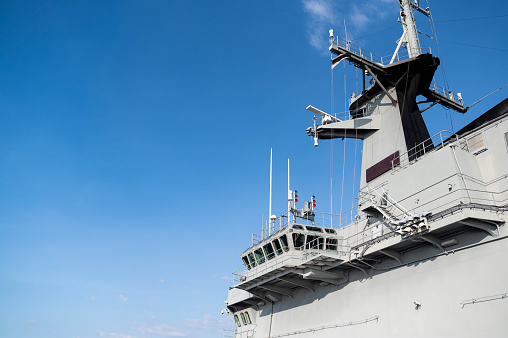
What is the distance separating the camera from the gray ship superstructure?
15.5 meters

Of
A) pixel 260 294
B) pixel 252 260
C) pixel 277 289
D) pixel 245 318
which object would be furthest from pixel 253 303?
pixel 277 289

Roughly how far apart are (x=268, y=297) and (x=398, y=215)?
13.7 meters

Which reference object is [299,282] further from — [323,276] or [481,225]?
[481,225]

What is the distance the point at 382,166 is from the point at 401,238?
22.0ft

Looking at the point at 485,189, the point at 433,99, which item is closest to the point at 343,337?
the point at 485,189

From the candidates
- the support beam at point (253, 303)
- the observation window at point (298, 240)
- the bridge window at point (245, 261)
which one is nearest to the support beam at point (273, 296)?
the bridge window at point (245, 261)

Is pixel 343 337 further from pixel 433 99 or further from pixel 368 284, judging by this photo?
pixel 433 99

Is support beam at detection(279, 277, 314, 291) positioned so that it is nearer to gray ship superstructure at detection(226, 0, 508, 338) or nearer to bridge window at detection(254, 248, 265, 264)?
gray ship superstructure at detection(226, 0, 508, 338)

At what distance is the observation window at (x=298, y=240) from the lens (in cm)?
2471

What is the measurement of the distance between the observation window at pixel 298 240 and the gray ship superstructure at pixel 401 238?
0.06 meters

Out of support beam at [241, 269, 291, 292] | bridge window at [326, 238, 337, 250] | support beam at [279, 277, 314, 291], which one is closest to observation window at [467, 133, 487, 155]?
bridge window at [326, 238, 337, 250]

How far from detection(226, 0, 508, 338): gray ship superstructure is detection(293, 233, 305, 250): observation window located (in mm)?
63

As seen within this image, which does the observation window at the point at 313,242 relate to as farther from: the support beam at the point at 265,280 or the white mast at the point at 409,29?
the white mast at the point at 409,29

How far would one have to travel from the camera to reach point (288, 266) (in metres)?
23.4
